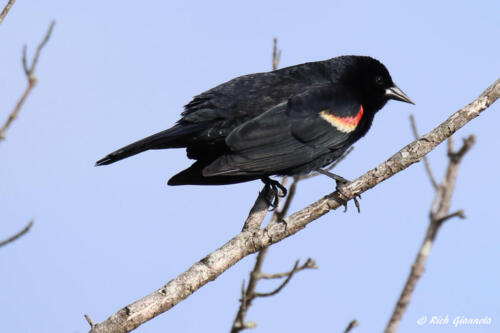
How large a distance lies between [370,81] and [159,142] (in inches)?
88.2

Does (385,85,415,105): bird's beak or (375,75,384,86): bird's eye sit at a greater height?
(375,75,384,86): bird's eye

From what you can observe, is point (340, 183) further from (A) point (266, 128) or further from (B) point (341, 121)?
(B) point (341, 121)

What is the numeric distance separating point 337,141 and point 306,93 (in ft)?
1.50

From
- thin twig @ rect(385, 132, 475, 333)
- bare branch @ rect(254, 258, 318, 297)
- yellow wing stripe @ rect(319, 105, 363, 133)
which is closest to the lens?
thin twig @ rect(385, 132, 475, 333)

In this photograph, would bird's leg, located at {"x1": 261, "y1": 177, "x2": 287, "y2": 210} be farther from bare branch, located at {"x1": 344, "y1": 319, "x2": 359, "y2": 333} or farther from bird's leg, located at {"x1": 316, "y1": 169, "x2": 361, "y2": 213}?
bare branch, located at {"x1": 344, "y1": 319, "x2": 359, "y2": 333}

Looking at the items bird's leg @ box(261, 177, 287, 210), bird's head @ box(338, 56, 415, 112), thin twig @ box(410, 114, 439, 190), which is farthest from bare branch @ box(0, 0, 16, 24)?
bird's head @ box(338, 56, 415, 112)

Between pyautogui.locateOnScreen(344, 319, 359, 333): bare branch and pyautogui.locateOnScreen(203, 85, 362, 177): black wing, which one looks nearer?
pyautogui.locateOnScreen(344, 319, 359, 333): bare branch

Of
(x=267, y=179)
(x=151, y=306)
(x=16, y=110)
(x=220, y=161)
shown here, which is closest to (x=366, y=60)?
(x=267, y=179)

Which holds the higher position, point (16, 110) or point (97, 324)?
point (16, 110)

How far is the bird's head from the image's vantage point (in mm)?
6121

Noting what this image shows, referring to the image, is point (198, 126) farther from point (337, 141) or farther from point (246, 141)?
point (337, 141)

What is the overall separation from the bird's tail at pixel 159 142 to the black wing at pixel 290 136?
0.31 metres

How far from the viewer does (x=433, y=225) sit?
2170 mm

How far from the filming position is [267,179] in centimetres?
549
